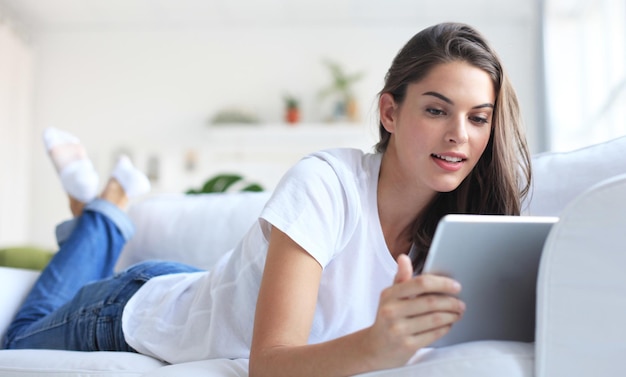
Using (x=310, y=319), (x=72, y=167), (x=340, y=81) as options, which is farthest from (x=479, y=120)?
(x=340, y=81)

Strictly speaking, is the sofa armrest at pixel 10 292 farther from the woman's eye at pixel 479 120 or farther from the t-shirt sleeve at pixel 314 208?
the woman's eye at pixel 479 120

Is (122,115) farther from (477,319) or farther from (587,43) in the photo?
(477,319)

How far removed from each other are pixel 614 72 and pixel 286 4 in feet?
10.8

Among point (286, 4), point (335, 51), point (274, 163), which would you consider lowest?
point (274, 163)

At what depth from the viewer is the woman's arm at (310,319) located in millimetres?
852

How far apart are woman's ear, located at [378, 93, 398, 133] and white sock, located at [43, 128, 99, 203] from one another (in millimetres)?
1295

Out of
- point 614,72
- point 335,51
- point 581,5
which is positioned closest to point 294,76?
point 335,51

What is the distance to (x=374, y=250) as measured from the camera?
1.30m

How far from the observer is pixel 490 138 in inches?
53.1

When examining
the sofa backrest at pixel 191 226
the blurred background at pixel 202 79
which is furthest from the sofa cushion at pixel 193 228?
the blurred background at pixel 202 79

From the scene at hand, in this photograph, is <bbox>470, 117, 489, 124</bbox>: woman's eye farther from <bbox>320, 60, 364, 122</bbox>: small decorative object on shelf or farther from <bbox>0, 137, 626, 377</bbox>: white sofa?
<bbox>320, 60, 364, 122</bbox>: small decorative object on shelf

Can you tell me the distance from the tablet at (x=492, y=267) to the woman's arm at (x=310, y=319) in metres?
0.04

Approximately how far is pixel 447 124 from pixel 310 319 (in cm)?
39

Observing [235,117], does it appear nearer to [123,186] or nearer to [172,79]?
[172,79]
